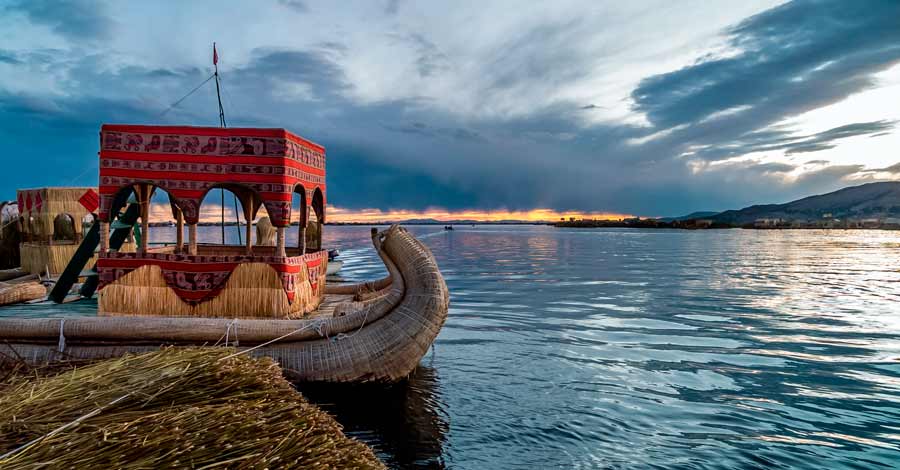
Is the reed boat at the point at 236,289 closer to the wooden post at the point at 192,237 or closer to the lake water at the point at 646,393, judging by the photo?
the wooden post at the point at 192,237

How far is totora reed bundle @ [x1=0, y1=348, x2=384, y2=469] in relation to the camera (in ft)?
9.07

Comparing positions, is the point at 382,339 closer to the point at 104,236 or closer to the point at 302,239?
the point at 302,239

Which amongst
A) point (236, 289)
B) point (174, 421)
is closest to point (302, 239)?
point (236, 289)

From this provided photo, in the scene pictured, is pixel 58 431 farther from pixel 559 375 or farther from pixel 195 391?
pixel 559 375

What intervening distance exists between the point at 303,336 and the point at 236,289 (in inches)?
93.2

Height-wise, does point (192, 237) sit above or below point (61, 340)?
above

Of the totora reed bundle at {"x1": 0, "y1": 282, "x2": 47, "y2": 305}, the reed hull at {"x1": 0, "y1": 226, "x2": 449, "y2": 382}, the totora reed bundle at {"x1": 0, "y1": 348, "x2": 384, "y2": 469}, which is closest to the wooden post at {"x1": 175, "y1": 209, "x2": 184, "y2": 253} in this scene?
the totora reed bundle at {"x1": 0, "y1": 282, "x2": 47, "y2": 305}

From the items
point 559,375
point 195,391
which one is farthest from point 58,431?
point 559,375

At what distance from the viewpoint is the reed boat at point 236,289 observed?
24.8 feet

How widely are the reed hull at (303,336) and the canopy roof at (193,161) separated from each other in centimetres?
245

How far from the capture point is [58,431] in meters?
2.91

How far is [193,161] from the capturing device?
9273 millimetres

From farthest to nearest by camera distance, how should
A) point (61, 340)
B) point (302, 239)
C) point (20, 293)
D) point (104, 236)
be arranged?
point (302, 239)
point (20, 293)
point (104, 236)
point (61, 340)

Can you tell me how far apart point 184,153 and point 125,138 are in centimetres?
104
